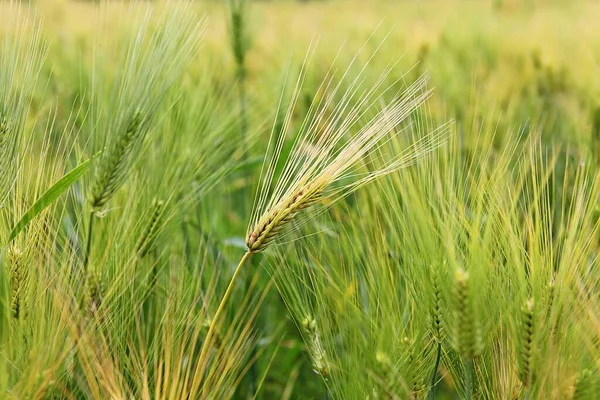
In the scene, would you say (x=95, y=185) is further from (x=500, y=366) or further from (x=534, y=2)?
(x=534, y=2)

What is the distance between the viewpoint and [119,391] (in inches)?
23.7

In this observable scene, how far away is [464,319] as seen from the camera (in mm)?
577

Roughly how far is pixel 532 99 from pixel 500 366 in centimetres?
97

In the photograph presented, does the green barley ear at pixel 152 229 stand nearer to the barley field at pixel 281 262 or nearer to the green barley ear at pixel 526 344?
the barley field at pixel 281 262

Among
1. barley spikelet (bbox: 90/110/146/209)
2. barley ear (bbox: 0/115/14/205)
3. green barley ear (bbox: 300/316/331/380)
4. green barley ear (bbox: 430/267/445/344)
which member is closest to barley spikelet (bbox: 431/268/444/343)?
green barley ear (bbox: 430/267/445/344)

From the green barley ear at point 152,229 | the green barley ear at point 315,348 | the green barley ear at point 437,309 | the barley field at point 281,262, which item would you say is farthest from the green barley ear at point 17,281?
the green barley ear at point 437,309

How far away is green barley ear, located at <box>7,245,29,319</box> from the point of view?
661 mm

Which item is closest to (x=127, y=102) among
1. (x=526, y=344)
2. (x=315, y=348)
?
(x=315, y=348)

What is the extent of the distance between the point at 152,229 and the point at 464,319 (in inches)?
14.7

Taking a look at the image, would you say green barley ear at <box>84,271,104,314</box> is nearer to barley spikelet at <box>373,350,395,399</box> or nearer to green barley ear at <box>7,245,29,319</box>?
green barley ear at <box>7,245,29,319</box>

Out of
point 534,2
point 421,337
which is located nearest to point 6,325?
point 421,337

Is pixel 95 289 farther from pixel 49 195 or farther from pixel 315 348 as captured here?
pixel 315 348

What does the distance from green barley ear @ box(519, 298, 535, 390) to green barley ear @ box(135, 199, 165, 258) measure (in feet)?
1.33

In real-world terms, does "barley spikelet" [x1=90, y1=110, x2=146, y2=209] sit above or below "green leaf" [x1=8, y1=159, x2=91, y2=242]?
above
